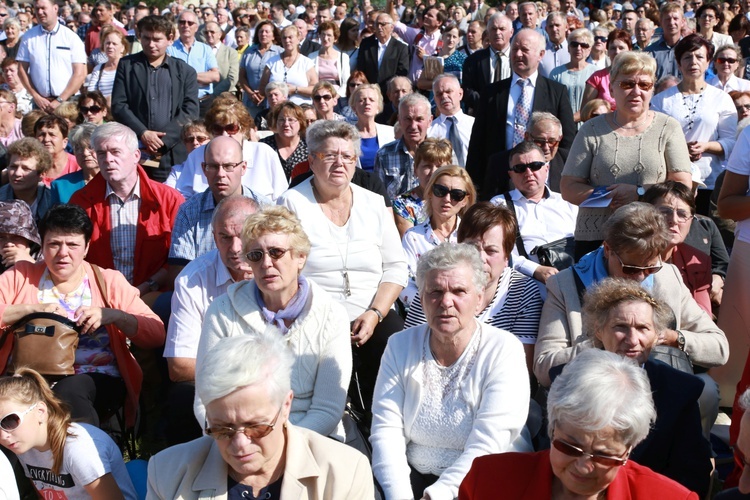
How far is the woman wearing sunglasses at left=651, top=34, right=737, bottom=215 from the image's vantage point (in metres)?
6.93

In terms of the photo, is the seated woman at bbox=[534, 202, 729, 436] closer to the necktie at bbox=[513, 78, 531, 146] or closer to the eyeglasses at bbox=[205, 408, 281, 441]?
the eyeglasses at bbox=[205, 408, 281, 441]

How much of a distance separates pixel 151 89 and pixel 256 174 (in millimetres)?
2464

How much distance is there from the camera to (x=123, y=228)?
19.3ft

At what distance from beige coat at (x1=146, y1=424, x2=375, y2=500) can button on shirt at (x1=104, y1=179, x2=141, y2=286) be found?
293 centimetres

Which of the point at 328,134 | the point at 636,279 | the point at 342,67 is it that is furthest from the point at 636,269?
the point at 342,67

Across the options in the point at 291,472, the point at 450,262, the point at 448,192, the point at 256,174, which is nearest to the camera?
the point at 291,472

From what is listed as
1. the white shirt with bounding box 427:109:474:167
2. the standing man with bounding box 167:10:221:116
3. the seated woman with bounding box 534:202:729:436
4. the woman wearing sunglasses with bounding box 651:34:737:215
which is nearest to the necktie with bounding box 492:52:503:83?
the white shirt with bounding box 427:109:474:167

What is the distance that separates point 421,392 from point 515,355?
0.41 meters

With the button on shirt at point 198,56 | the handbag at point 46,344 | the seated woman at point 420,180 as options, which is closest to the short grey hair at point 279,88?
the button on shirt at point 198,56

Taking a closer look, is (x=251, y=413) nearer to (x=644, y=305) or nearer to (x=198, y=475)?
(x=198, y=475)

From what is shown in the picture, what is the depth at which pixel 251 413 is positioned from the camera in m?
2.88

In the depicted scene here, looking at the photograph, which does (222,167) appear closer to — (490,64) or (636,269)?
(636,269)

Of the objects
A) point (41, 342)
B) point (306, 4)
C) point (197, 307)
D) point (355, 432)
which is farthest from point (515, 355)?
→ point (306, 4)

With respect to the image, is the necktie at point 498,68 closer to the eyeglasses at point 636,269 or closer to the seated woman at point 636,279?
the seated woman at point 636,279
